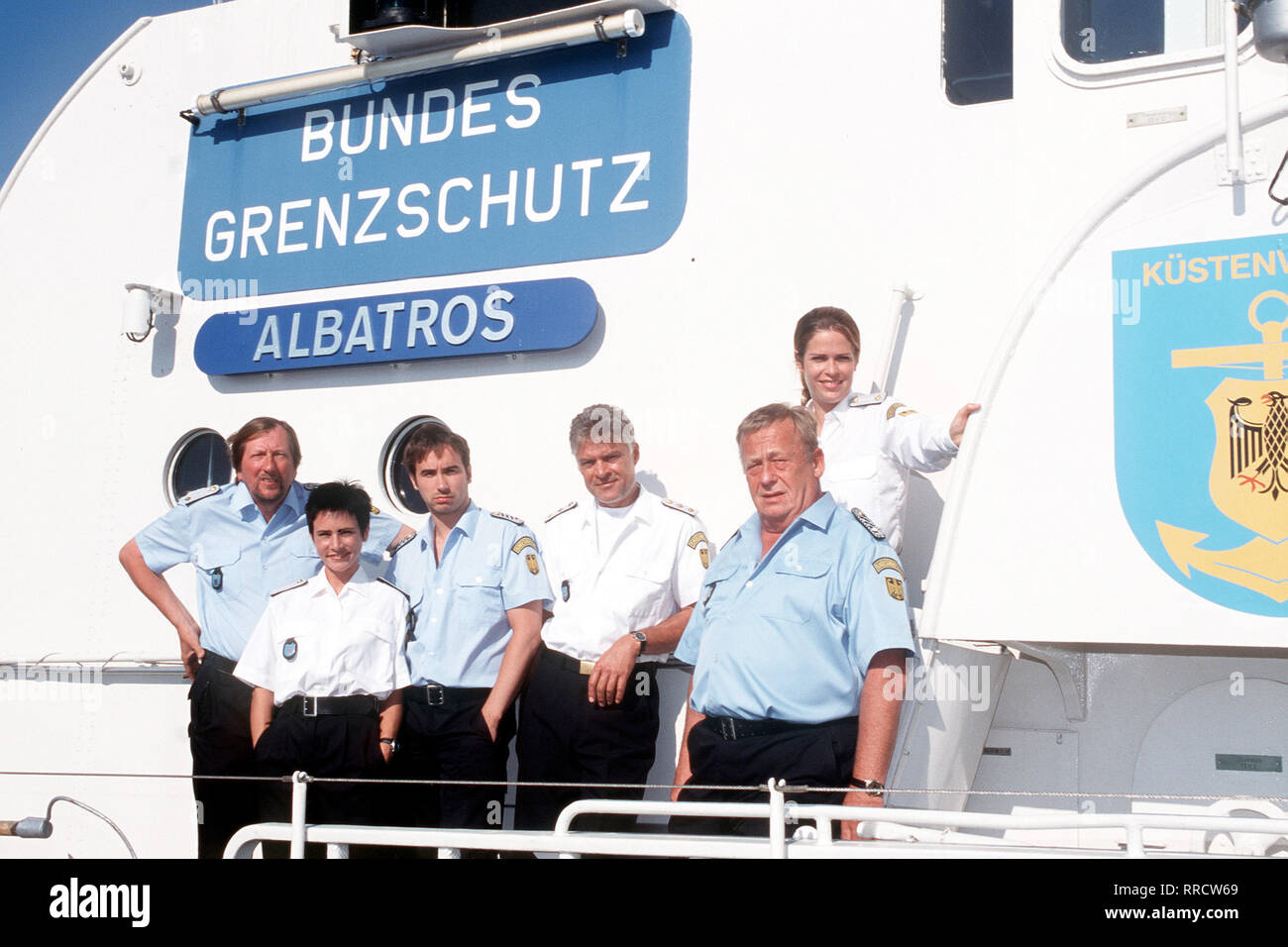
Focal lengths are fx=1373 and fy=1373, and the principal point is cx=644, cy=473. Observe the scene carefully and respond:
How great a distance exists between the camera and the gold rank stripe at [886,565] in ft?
11.1

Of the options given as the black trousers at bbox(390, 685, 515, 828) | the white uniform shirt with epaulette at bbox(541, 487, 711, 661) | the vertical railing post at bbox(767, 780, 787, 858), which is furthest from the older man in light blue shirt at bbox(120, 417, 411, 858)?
the vertical railing post at bbox(767, 780, 787, 858)

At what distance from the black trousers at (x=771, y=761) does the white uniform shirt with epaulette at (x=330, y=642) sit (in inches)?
40.6

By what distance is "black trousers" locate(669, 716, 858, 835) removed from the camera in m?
3.27

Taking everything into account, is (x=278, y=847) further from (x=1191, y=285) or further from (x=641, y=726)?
(x=1191, y=285)

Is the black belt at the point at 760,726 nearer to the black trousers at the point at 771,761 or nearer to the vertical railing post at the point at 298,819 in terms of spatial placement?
the black trousers at the point at 771,761

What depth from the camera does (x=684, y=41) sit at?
15.3 feet

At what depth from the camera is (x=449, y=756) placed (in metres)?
4.07

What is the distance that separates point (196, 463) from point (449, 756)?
1942mm

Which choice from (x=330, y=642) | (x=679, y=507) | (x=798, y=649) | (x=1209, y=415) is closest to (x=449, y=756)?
(x=330, y=642)

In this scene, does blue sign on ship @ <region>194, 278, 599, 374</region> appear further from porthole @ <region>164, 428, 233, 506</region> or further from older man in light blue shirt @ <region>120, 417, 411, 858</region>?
older man in light blue shirt @ <region>120, 417, 411, 858</region>

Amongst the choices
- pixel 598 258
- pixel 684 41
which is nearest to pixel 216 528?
pixel 598 258

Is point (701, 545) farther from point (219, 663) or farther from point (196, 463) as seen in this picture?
point (196, 463)

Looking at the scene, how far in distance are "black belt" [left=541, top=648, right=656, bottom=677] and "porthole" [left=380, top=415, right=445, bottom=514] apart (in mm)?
1082

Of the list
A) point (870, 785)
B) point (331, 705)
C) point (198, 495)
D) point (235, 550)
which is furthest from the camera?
point (198, 495)
